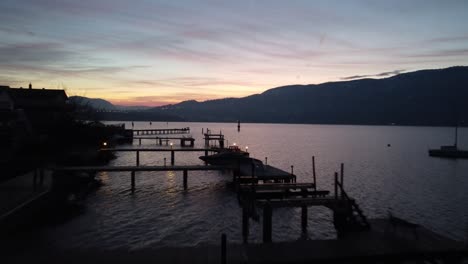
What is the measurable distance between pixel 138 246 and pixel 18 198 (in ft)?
30.5

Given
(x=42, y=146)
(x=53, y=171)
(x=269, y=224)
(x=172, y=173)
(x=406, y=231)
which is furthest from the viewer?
(x=172, y=173)

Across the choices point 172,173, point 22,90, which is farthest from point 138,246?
point 22,90

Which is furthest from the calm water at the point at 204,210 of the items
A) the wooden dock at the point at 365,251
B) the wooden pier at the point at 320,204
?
the wooden dock at the point at 365,251

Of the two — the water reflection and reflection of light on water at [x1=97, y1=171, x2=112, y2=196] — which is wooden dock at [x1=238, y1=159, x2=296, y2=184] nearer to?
the water reflection

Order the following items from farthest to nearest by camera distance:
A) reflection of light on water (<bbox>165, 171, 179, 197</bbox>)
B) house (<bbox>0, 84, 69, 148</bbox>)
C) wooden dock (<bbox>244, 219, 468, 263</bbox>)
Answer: house (<bbox>0, 84, 69, 148</bbox>) → reflection of light on water (<bbox>165, 171, 179, 197</bbox>) → wooden dock (<bbox>244, 219, 468, 263</bbox>)

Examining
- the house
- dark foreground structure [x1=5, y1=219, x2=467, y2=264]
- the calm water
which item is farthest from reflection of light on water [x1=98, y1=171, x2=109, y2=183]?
dark foreground structure [x1=5, y1=219, x2=467, y2=264]

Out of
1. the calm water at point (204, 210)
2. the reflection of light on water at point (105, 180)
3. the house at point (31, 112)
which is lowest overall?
the calm water at point (204, 210)

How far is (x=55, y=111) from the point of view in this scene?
55375 mm

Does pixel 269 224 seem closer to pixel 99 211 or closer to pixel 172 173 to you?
pixel 99 211

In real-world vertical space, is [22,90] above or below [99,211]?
above

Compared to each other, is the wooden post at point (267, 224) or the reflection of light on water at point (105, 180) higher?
the wooden post at point (267, 224)

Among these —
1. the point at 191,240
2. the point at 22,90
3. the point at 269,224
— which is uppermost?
the point at 22,90

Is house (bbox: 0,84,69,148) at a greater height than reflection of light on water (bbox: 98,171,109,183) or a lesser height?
greater

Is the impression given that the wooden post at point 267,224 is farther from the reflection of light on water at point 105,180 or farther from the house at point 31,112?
the house at point 31,112
